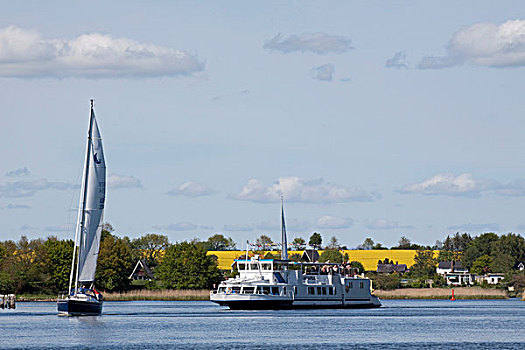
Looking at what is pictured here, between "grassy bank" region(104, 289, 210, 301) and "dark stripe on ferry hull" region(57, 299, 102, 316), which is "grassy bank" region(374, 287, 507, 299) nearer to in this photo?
"grassy bank" region(104, 289, 210, 301)

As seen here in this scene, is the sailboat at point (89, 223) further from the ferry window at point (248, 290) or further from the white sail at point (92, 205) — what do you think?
the ferry window at point (248, 290)

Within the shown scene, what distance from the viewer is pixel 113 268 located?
169 metres

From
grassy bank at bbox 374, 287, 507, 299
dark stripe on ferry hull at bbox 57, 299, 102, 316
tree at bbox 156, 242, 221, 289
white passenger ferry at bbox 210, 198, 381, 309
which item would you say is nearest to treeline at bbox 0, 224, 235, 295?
tree at bbox 156, 242, 221, 289

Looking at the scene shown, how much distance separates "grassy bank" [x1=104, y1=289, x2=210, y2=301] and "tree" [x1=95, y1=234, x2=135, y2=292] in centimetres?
162

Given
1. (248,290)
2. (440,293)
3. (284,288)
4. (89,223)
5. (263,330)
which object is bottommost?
(263,330)

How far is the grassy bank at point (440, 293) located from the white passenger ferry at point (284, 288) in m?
36.1

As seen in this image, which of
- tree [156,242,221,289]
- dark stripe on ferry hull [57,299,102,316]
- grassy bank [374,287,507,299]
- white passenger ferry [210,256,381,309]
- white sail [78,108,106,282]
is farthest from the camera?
tree [156,242,221,289]

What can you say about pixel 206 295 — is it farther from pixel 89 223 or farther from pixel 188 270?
pixel 89 223

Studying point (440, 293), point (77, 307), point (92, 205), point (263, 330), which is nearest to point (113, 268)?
point (440, 293)

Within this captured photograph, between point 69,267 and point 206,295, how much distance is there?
23.1m

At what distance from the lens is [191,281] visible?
176 meters

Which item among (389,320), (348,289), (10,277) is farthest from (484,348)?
(10,277)

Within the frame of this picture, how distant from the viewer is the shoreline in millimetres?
160875

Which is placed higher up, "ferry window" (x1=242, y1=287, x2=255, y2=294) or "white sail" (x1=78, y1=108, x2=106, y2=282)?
"white sail" (x1=78, y1=108, x2=106, y2=282)
